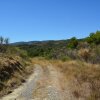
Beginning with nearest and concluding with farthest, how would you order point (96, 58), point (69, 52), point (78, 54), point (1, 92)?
point (1, 92)
point (96, 58)
point (78, 54)
point (69, 52)

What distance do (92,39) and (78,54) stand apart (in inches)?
393

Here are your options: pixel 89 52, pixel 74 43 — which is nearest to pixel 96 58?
pixel 89 52

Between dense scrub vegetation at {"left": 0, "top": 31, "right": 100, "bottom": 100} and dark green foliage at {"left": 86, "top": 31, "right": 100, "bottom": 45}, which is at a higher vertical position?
dark green foliage at {"left": 86, "top": 31, "right": 100, "bottom": 45}

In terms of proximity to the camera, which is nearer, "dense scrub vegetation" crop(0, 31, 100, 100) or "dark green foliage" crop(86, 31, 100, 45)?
"dense scrub vegetation" crop(0, 31, 100, 100)

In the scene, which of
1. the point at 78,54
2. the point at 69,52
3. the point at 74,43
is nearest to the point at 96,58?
the point at 78,54

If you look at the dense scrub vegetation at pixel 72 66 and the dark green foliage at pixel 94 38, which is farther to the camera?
the dark green foliage at pixel 94 38

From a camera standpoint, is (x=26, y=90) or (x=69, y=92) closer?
(x=69, y=92)

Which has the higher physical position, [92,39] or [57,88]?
[92,39]

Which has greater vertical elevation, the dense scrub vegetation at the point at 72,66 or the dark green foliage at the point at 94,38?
the dark green foliage at the point at 94,38

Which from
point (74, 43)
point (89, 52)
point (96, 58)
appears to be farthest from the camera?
point (74, 43)

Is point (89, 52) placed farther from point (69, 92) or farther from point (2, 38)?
point (69, 92)

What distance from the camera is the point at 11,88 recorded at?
70.0 ft

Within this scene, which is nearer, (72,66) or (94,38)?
(72,66)

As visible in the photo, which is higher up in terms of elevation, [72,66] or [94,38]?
[94,38]
